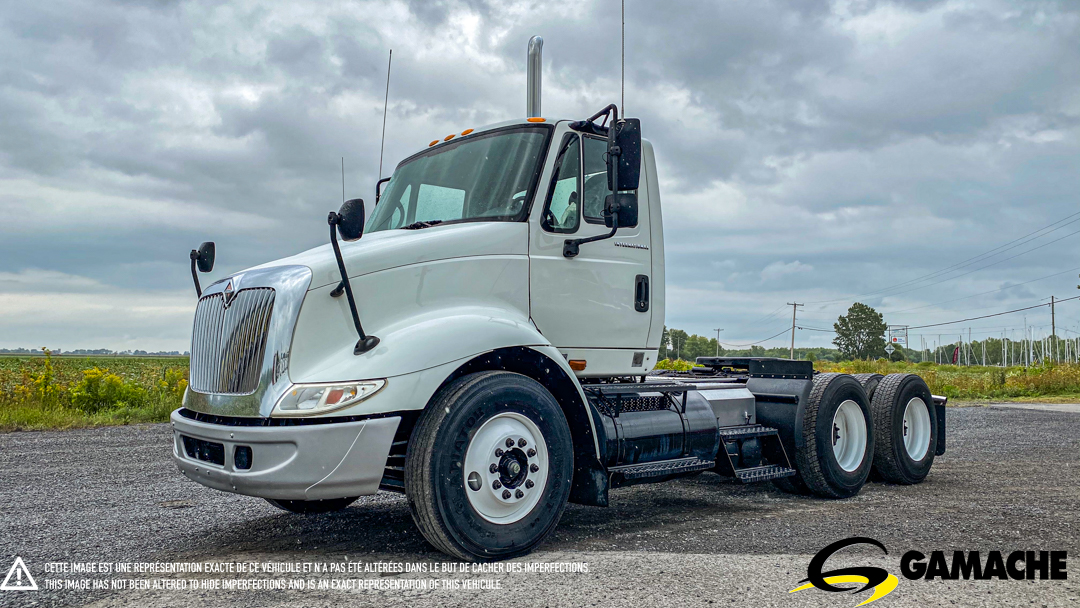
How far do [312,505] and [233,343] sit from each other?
1730mm

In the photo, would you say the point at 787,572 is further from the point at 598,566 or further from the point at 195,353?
the point at 195,353

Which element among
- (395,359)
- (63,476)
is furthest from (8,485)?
(395,359)

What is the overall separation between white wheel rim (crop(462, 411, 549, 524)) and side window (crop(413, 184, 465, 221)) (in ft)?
5.28

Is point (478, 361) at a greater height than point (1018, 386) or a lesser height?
greater

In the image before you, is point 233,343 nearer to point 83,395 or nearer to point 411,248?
point 411,248

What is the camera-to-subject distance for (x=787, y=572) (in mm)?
4043

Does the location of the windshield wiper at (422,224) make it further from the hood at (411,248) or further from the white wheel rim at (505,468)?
the white wheel rim at (505,468)

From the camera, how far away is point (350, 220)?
4066 mm

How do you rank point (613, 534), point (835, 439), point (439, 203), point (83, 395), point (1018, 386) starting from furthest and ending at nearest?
point (1018, 386), point (83, 395), point (835, 439), point (439, 203), point (613, 534)

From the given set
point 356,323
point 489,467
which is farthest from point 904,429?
point 356,323

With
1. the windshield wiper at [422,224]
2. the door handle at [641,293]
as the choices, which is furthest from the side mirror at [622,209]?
the windshield wiper at [422,224]

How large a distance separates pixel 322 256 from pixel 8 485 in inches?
182

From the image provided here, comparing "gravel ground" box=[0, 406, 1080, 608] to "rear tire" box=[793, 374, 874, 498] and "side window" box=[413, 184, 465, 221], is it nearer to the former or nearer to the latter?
"rear tire" box=[793, 374, 874, 498]

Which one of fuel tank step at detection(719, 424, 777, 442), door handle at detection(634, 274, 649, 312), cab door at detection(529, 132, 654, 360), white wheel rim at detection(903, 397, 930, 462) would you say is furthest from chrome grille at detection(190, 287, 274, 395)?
white wheel rim at detection(903, 397, 930, 462)
